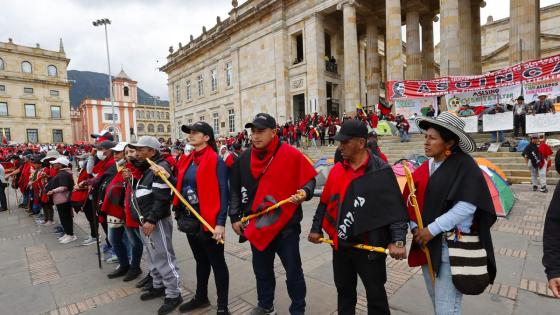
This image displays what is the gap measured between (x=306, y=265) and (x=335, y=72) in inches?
887

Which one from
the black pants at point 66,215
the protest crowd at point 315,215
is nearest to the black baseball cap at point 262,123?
the protest crowd at point 315,215

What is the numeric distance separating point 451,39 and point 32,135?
2490 inches

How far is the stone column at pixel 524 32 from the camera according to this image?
14.3 metres

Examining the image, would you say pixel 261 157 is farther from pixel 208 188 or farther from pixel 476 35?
pixel 476 35

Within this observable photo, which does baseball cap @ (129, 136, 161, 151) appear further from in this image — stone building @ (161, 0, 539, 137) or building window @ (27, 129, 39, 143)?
building window @ (27, 129, 39, 143)

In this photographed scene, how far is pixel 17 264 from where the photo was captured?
5.08m

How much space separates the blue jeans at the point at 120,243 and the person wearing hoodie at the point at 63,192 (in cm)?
252

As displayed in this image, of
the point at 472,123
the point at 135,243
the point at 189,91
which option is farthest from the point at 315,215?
the point at 189,91

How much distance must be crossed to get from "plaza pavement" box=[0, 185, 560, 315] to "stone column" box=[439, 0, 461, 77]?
40.4 ft

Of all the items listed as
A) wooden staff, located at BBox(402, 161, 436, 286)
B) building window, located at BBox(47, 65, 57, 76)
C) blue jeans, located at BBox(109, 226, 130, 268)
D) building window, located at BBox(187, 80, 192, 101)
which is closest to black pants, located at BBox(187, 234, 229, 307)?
blue jeans, located at BBox(109, 226, 130, 268)

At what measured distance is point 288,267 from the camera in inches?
109

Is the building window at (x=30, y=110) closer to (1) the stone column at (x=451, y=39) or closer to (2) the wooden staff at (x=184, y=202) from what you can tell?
(1) the stone column at (x=451, y=39)

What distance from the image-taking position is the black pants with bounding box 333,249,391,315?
218 centimetres

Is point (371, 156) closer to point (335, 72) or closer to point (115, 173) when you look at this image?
point (115, 173)
